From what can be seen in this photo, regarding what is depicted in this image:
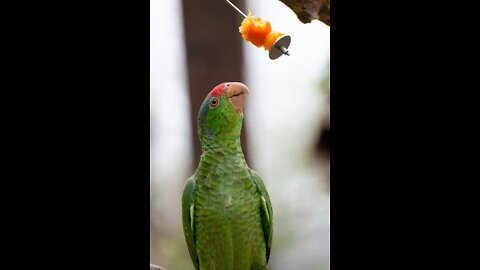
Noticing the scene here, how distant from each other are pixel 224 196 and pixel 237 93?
1.00 feet

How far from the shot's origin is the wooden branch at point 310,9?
1.95 metres

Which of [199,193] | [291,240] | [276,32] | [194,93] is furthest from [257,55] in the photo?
[291,240]

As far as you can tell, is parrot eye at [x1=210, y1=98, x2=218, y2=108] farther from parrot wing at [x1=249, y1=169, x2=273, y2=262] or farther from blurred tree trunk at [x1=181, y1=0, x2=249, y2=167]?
parrot wing at [x1=249, y1=169, x2=273, y2=262]

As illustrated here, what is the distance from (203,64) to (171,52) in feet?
0.34

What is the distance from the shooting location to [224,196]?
1849mm

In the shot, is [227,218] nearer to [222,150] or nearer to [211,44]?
[222,150]

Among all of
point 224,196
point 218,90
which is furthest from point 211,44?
point 224,196

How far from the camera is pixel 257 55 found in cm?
190

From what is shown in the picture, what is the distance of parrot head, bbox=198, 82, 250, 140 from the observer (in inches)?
72.9

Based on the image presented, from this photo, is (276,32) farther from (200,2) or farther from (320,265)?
(320,265)

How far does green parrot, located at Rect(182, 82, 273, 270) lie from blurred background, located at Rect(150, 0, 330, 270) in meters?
0.04

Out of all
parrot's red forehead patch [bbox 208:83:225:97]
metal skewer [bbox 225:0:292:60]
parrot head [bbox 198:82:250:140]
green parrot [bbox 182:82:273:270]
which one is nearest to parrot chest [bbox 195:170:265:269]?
green parrot [bbox 182:82:273:270]

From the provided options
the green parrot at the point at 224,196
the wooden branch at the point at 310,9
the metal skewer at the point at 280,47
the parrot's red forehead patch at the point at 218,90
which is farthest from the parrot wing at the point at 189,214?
the wooden branch at the point at 310,9

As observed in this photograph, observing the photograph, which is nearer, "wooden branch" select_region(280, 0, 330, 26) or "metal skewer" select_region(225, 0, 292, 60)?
"metal skewer" select_region(225, 0, 292, 60)
